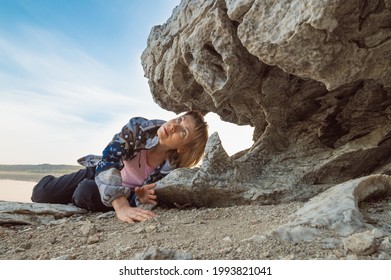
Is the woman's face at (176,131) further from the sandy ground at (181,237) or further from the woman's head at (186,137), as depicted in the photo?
the sandy ground at (181,237)

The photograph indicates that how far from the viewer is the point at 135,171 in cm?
574

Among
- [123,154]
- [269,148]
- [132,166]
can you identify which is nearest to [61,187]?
[132,166]

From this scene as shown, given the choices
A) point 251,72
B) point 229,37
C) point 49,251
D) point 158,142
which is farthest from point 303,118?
point 49,251

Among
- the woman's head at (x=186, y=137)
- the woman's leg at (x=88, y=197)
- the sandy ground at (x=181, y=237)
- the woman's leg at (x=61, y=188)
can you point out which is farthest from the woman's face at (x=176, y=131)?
the woman's leg at (x=61, y=188)

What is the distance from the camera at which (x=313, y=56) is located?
169 inches

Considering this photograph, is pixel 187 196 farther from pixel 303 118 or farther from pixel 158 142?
pixel 303 118

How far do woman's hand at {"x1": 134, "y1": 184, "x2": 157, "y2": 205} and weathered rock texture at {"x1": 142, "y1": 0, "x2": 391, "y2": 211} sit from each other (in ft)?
0.45

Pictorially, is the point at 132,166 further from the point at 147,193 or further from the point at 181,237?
the point at 181,237

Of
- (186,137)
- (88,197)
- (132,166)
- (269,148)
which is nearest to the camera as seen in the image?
(186,137)

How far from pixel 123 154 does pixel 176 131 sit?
2.65 ft

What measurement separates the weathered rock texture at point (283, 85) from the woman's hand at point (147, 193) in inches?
5.4

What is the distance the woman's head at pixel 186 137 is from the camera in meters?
5.45

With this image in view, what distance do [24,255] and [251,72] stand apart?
367cm

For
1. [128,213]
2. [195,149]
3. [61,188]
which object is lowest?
Answer: [128,213]
